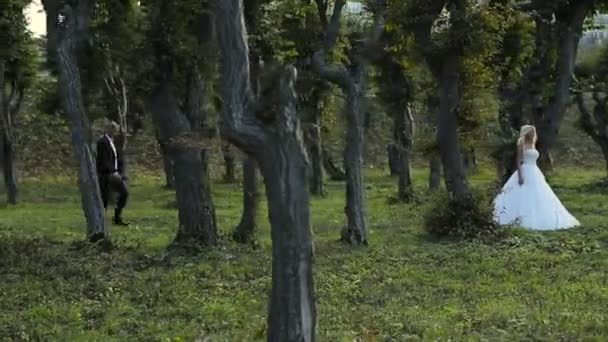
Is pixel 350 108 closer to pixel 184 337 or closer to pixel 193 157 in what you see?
pixel 193 157

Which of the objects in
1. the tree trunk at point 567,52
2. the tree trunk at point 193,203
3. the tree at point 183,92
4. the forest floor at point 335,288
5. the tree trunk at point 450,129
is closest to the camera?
the forest floor at point 335,288

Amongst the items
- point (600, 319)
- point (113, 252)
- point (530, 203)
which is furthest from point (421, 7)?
point (600, 319)

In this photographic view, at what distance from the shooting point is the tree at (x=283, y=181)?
7.86 metres

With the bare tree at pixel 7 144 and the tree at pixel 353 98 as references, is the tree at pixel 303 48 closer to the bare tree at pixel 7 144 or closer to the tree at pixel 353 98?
the tree at pixel 353 98

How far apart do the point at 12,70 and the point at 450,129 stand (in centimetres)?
1726

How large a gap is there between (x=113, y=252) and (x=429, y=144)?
25.1ft

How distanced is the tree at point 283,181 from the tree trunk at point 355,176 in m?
8.98

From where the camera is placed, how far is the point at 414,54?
19.4 metres

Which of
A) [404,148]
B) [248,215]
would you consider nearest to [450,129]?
[248,215]

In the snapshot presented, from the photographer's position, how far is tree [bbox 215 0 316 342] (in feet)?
25.8

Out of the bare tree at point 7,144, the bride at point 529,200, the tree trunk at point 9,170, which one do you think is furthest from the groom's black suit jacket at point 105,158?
the tree trunk at point 9,170

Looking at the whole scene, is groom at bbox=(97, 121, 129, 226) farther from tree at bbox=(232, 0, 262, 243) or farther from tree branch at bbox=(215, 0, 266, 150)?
Result: tree branch at bbox=(215, 0, 266, 150)

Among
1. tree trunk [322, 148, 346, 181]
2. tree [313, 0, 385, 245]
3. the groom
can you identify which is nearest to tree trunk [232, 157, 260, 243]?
tree [313, 0, 385, 245]

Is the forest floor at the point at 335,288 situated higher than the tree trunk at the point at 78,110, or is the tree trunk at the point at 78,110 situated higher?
the tree trunk at the point at 78,110
